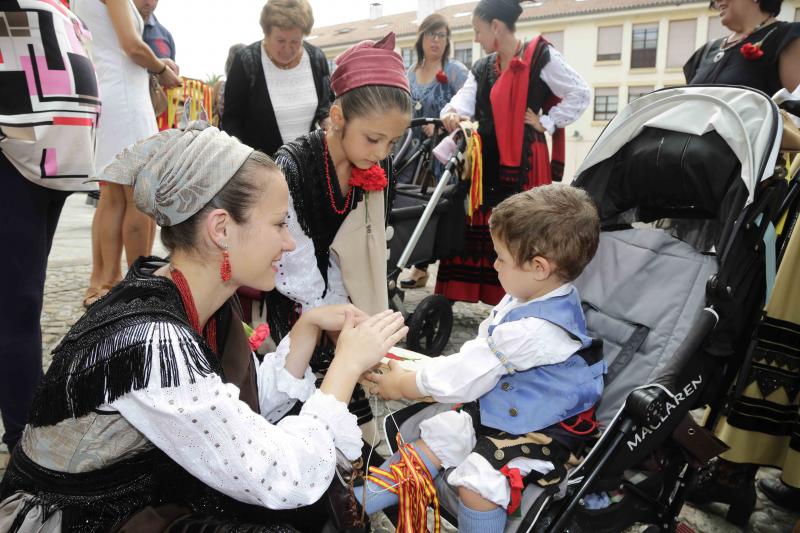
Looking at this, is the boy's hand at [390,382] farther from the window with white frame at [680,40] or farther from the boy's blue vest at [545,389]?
the window with white frame at [680,40]

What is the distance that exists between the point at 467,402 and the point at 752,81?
7.02ft

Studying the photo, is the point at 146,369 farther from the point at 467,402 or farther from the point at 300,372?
the point at 467,402

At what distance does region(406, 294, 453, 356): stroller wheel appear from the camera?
3.53 meters

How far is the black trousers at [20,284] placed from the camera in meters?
1.92

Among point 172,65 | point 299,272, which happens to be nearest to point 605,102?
point 172,65

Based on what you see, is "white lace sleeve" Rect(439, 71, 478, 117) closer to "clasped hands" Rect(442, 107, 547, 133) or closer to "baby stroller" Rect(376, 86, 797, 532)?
"clasped hands" Rect(442, 107, 547, 133)

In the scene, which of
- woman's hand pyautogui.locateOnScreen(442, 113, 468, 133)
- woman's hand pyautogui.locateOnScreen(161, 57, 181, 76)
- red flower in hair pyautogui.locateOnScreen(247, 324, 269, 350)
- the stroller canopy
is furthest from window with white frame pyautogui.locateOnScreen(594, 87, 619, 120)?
red flower in hair pyautogui.locateOnScreen(247, 324, 269, 350)

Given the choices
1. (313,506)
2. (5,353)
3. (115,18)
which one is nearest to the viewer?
(313,506)

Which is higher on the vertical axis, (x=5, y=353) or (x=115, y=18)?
(x=115, y=18)

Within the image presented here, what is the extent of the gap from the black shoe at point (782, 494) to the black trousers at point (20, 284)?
9.38ft

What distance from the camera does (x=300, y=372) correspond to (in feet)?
5.88

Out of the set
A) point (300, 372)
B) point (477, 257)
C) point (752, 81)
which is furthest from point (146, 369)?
point (477, 257)

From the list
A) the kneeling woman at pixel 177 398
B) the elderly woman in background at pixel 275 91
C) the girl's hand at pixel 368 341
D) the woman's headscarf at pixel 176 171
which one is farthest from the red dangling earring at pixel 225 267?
the elderly woman in background at pixel 275 91

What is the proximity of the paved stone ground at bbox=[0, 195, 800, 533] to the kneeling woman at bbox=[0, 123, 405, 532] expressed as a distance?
1029mm
